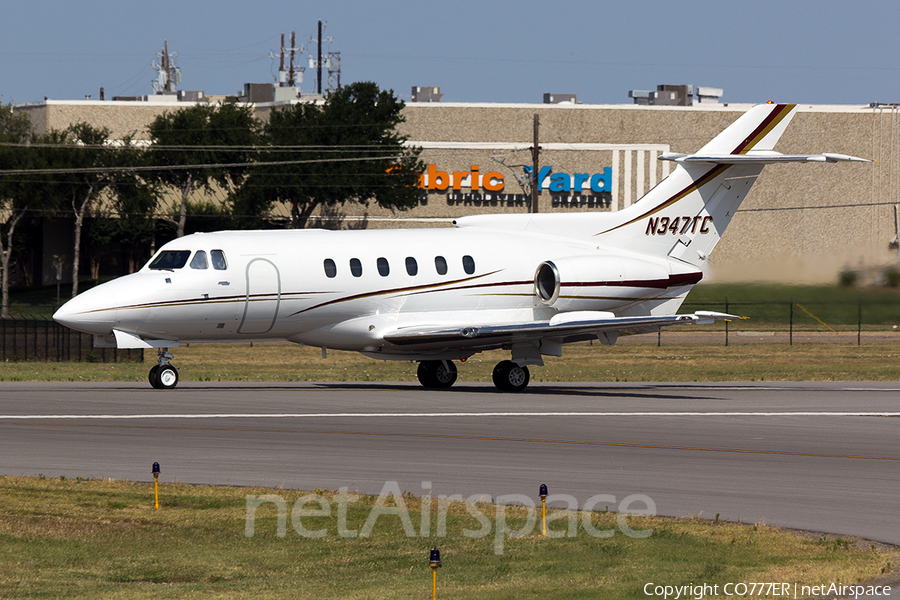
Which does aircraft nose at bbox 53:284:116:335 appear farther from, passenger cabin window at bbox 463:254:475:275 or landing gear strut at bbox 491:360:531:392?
landing gear strut at bbox 491:360:531:392

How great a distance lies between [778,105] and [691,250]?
14.9ft

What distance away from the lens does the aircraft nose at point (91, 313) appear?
89.5 feet

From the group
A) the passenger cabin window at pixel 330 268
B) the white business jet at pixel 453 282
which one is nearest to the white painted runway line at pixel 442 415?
the white business jet at pixel 453 282

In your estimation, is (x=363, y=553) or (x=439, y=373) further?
(x=439, y=373)

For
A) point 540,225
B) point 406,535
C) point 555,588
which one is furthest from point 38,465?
point 540,225

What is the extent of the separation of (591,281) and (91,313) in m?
12.7

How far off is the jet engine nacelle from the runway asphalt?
255 centimetres

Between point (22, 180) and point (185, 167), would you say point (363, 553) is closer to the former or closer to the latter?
point (185, 167)

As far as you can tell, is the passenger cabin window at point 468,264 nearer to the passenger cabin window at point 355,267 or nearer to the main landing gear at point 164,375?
the passenger cabin window at point 355,267

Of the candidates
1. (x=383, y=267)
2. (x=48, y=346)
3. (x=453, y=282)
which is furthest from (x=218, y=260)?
(x=48, y=346)

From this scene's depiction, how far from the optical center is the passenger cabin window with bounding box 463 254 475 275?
103ft

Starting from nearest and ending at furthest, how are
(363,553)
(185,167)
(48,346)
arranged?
(363,553) < (48,346) < (185,167)

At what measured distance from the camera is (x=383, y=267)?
3072 centimetres

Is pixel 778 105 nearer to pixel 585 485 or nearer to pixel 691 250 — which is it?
pixel 691 250
